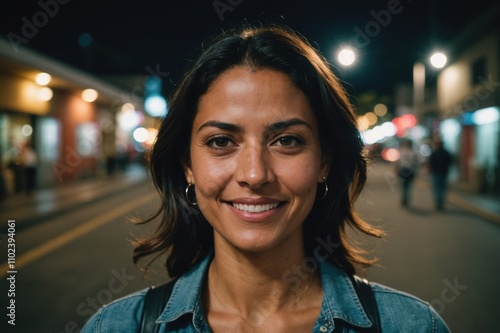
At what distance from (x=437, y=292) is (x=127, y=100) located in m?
26.7

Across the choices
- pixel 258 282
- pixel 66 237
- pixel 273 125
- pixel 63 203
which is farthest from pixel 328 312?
pixel 63 203

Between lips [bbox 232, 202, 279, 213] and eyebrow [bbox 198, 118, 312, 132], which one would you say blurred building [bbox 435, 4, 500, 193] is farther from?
lips [bbox 232, 202, 279, 213]

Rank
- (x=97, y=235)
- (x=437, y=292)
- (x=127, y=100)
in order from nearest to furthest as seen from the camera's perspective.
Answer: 1. (x=437, y=292)
2. (x=97, y=235)
3. (x=127, y=100)

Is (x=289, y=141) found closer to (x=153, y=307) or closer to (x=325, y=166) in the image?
(x=325, y=166)

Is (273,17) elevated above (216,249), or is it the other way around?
(273,17)

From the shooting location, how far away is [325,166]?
213 cm

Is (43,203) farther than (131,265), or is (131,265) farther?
(43,203)

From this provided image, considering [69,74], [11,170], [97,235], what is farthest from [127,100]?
[97,235]

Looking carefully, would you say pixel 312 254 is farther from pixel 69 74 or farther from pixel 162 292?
pixel 69 74

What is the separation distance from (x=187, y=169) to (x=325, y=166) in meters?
0.62

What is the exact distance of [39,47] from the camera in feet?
77.3

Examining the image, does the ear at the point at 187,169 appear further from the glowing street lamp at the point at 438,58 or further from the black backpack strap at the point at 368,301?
the glowing street lamp at the point at 438,58

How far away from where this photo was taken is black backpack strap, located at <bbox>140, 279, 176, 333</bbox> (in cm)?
187

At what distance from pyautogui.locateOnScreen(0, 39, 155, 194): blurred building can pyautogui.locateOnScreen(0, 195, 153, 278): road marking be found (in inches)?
182
